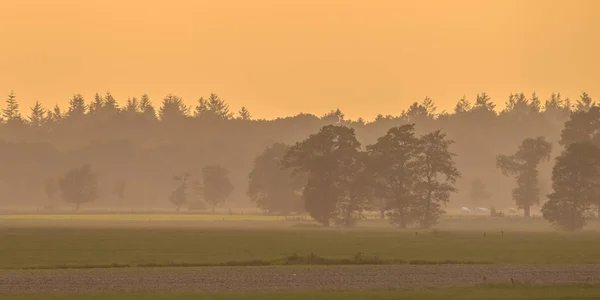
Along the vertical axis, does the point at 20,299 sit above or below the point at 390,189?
below

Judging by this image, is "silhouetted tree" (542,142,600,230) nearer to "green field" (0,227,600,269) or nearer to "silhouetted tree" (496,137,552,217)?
"green field" (0,227,600,269)

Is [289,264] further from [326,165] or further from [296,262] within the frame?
[326,165]

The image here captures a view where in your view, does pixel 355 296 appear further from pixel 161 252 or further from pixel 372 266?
pixel 161 252

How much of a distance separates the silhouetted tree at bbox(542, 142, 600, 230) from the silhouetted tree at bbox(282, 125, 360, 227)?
3155 centimetres

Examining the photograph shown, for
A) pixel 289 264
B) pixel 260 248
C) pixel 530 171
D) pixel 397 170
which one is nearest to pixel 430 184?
pixel 397 170

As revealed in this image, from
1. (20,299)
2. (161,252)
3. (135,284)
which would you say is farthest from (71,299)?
(161,252)

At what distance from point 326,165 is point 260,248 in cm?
5939

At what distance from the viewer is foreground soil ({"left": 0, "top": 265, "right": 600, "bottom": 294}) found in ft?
214

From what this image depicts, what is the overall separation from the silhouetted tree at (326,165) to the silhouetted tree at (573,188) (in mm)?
31553

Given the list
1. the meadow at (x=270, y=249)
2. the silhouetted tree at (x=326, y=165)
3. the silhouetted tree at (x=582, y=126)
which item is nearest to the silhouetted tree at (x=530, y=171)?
the silhouetted tree at (x=582, y=126)

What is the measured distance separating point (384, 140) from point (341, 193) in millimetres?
10920

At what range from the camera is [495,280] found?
230 ft

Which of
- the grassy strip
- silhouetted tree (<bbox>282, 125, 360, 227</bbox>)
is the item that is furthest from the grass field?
silhouetted tree (<bbox>282, 125, 360, 227</bbox>)

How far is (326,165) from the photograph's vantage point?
15975cm
